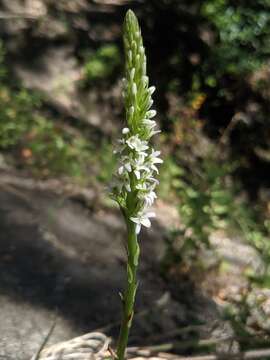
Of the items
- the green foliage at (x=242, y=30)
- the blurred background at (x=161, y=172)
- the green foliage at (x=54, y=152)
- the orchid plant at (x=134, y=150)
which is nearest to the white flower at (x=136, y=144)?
the orchid plant at (x=134, y=150)

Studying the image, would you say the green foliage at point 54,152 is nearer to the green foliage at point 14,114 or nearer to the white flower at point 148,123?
the green foliage at point 14,114

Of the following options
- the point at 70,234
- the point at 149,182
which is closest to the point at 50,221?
the point at 70,234

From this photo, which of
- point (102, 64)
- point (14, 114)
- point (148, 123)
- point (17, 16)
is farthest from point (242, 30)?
point (148, 123)

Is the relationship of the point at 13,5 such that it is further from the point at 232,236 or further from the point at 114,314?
the point at 114,314

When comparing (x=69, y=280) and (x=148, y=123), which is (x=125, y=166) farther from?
(x=69, y=280)

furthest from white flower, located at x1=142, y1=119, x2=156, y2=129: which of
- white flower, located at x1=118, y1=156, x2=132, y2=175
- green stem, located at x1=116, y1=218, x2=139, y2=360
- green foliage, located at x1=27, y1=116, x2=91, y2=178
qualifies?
green foliage, located at x1=27, y1=116, x2=91, y2=178
